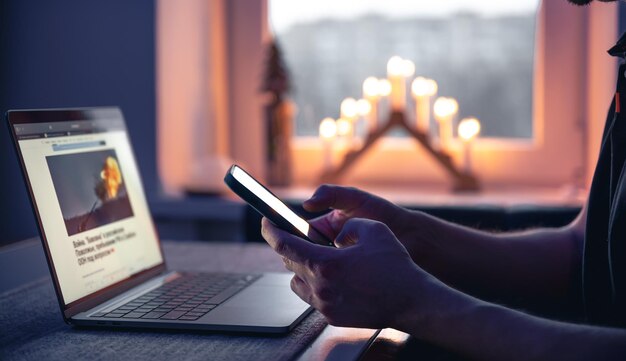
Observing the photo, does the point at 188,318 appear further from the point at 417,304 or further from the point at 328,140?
the point at 328,140

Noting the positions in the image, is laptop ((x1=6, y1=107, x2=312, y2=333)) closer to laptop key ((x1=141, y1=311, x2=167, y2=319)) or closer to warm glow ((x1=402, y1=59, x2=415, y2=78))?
laptop key ((x1=141, y1=311, x2=167, y2=319))

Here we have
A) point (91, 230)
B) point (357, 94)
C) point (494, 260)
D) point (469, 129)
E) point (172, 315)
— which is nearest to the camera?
point (172, 315)

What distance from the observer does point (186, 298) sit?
3.01 feet

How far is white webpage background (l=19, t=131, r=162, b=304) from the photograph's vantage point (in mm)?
853

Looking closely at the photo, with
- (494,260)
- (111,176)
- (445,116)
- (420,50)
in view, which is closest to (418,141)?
(445,116)

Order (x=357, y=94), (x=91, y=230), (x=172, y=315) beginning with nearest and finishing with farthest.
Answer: (x=172, y=315), (x=91, y=230), (x=357, y=94)

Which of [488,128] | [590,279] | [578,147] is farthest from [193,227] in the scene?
[590,279]

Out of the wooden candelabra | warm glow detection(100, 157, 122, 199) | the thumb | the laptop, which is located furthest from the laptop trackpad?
the wooden candelabra

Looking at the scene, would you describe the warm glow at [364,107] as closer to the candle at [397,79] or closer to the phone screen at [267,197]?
the candle at [397,79]

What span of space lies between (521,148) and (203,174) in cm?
88

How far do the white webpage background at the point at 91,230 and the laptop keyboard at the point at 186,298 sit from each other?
0.05 meters

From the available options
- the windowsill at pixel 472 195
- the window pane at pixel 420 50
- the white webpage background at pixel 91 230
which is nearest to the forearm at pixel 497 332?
the white webpage background at pixel 91 230

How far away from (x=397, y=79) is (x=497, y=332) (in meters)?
1.42

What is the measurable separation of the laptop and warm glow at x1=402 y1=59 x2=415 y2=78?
116 cm
